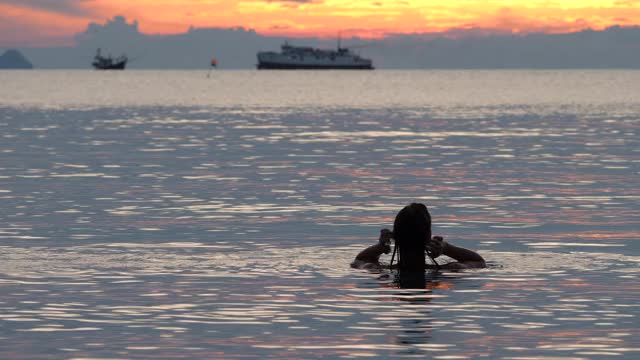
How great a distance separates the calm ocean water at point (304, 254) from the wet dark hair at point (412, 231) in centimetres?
60

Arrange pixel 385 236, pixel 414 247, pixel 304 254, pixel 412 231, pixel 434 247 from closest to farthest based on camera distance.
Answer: pixel 412 231
pixel 385 236
pixel 434 247
pixel 414 247
pixel 304 254

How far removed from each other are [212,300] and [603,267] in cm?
817

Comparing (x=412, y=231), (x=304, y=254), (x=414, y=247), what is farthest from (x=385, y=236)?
(x=304, y=254)

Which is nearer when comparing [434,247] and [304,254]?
[434,247]

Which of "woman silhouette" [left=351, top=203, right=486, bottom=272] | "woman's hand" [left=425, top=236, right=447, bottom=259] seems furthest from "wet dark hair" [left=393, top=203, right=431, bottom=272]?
"woman's hand" [left=425, top=236, right=447, bottom=259]

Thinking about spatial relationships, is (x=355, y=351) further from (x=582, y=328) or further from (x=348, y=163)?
(x=348, y=163)

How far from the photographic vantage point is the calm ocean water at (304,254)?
2170 centimetres

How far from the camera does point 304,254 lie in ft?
103

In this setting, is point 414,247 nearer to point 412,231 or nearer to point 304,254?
point 412,231

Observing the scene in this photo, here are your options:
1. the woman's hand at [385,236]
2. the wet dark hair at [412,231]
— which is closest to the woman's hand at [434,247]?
the wet dark hair at [412,231]

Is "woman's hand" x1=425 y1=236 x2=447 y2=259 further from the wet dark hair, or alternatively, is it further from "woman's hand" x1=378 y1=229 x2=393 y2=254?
"woman's hand" x1=378 y1=229 x2=393 y2=254

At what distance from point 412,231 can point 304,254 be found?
5.95 m

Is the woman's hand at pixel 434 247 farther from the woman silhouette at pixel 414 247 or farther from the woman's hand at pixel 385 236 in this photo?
the woman's hand at pixel 385 236

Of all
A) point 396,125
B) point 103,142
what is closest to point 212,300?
point 103,142
